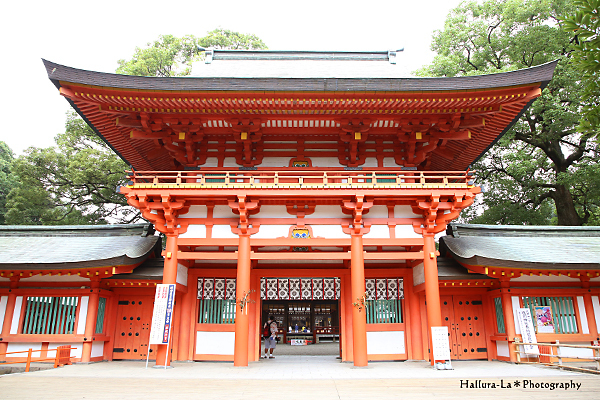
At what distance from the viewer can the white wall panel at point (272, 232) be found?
10633 mm

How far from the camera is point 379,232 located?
10734 millimetres

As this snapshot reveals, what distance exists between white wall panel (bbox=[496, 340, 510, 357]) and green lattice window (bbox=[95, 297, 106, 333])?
39.3 feet

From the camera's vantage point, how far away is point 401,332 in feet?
38.0

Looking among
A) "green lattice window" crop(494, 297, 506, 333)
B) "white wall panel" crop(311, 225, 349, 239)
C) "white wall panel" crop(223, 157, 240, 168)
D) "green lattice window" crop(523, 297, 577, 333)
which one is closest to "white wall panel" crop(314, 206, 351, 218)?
"white wall panel" crop(311, 225, 349, 239)

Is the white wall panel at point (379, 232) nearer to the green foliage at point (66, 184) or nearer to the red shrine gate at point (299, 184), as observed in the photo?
the red shrine gate at point (299, 184)

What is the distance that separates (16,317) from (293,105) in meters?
10.1

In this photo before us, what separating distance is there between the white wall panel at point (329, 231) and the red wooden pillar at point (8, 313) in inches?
355

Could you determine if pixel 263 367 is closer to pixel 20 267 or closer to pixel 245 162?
pixel 245 162

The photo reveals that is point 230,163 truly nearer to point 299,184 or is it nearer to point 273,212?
point 273,212

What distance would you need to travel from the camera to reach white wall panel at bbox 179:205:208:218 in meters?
10.9

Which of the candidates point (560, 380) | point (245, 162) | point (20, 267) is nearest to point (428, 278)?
point (560, 380)

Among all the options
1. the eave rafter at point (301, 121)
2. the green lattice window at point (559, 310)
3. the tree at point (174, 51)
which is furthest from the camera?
the tree at point (174, 51)

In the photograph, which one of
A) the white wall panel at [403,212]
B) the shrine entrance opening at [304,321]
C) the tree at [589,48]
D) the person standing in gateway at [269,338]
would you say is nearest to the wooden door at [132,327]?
the person standing in gateway at [269,338]

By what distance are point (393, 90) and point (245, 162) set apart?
4.83 metres
